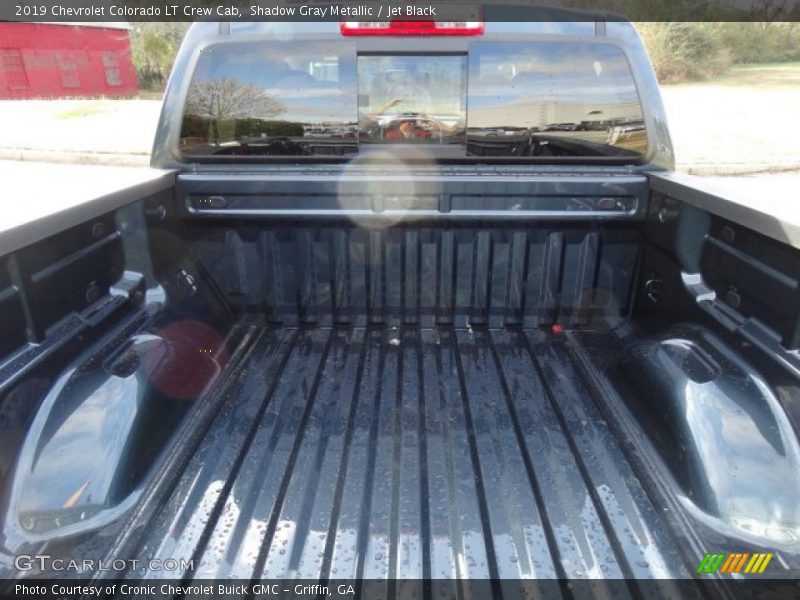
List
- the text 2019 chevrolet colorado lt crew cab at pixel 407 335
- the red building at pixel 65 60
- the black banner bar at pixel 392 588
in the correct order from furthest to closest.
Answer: the red building at pixel 65 60
the text 2019 chevrolet colorado lt crew cab at pixel 407 335
the black banner bar at pixel 392 588

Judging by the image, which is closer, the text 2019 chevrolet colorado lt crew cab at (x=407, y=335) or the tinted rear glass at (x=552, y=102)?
the text 2019 chevrolet colorado lt crew cab at (x=407, y=335)

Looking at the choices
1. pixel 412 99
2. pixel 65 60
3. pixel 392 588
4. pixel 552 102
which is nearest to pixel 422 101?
pixel 412 99

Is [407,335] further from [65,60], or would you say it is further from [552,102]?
[65,60]

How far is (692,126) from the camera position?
15.8 meters

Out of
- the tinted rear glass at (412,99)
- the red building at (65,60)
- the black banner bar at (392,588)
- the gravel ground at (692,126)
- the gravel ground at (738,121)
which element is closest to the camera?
the black banner bar at (392,588)

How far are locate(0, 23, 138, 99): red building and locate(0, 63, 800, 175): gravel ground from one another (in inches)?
34.9

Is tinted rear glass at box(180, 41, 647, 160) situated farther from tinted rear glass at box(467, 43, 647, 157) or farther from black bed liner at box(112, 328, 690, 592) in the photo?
black bed liner at box(112, 328, 690, 592)

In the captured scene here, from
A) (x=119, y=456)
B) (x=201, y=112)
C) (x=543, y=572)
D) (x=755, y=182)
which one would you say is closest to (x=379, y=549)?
(x=543, y=572)

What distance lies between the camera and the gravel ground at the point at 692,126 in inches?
457

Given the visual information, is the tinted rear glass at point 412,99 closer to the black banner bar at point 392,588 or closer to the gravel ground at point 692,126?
the black banner bar at point 392,588

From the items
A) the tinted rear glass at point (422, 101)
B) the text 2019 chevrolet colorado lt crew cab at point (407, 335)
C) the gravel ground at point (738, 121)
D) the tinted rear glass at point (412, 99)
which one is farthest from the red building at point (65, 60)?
the tinted rear glass at point (412, 99)

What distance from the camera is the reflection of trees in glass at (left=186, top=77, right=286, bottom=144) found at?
2.48 m

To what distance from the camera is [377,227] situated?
266cm

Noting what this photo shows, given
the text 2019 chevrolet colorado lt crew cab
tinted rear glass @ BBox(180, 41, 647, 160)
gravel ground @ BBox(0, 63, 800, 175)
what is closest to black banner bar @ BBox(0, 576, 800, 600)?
the text 2019 chevrolet colorado lt crew cab
